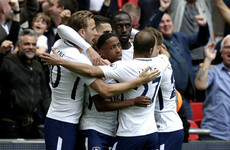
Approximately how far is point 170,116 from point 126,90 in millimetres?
936

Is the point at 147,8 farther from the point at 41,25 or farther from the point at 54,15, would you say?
the point at 41,25

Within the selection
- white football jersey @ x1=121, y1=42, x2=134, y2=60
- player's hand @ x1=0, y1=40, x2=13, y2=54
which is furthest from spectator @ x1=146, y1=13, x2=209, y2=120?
player's hand @ x1=0, y1=40, x2=13, y2=54

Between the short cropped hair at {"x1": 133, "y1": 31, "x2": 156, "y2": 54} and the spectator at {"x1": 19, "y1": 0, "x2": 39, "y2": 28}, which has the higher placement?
the short cropped hair at {"x1": 133, "y1": 31, "x2": 156, "y2": 54}

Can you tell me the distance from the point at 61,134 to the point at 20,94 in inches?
92.3

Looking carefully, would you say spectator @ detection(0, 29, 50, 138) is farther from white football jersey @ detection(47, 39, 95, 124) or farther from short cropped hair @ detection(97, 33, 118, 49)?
Answer: short cropped hair @ detection(97, 33, 118, 49)

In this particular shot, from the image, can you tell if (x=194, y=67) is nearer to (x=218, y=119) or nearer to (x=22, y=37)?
(x=218, y=119)

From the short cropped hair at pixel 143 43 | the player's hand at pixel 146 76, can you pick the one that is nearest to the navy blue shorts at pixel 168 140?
the player's hand at pixel 146 76

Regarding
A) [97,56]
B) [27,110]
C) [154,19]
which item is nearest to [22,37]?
[27,110]

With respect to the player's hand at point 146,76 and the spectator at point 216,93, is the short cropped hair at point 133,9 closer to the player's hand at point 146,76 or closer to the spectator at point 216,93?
the spectator at point 216,93

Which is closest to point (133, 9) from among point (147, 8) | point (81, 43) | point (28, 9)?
point (147, 8)

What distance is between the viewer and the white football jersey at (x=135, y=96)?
5.98 meters

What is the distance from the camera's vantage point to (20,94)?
8461 millimetres

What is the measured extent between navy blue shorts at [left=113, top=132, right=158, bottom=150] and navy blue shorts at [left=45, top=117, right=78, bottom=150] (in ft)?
1.83

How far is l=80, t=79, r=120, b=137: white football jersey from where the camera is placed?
6232 millimetres
